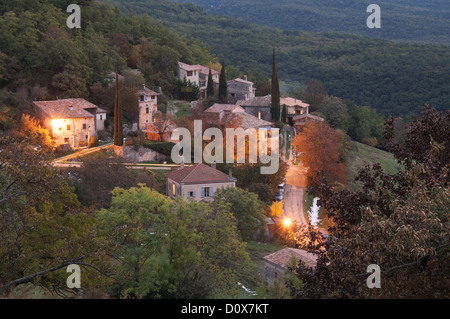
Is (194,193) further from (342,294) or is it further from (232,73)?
(232,73)

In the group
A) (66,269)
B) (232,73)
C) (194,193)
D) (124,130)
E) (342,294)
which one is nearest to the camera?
(342,294)

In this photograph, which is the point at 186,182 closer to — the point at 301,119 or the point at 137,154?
the point at 137,154

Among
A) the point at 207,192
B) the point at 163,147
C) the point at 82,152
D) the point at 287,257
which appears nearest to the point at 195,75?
the point at 163,147

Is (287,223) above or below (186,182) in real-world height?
below

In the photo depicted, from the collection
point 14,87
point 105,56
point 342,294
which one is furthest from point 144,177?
point 342,294

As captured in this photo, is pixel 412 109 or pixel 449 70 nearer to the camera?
pixel 412 109
